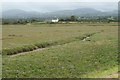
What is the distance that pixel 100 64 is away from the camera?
92.8ft

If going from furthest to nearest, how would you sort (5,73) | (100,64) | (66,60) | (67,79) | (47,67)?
(66,60) < (100,64) < (47,67) < (5,73) < (67,79)

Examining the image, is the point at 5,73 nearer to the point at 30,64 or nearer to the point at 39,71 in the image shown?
the point at 39,71

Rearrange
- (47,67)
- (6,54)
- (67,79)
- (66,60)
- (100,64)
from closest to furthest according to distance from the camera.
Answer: (67,79), (47,67), (100,64), (66,60), (6,54)

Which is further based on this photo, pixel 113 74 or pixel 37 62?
pixel 37 62

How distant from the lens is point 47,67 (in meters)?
26.1

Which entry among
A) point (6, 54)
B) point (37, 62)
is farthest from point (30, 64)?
point (6, 54)

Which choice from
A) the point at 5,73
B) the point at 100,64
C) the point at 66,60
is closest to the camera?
the point at 5,73

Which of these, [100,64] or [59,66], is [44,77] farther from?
[100,64]

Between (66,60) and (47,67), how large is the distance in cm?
473

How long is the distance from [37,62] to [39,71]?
4.46m

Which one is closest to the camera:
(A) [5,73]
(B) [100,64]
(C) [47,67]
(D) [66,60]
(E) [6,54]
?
(A) [5,73]

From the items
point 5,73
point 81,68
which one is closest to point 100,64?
point 81,68

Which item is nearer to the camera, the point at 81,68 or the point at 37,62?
the point at 81,68

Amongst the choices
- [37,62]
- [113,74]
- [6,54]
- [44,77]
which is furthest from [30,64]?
[6,54]
